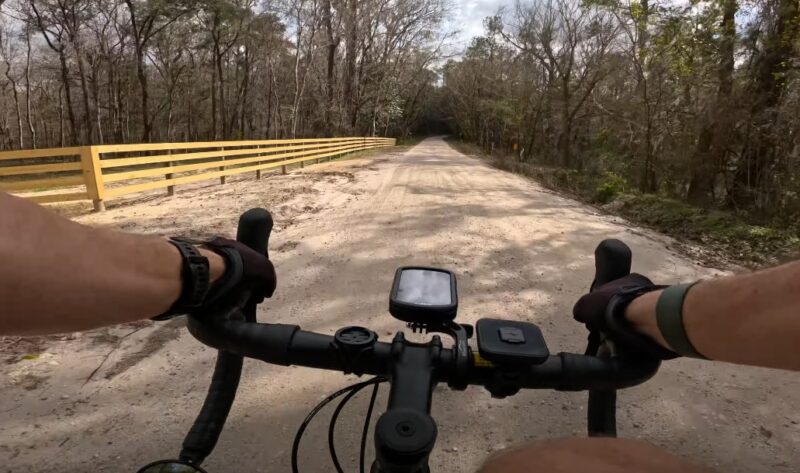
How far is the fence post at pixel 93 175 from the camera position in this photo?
279 inches

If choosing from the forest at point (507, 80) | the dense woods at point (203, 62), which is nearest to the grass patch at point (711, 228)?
the forest at point (507, 80)

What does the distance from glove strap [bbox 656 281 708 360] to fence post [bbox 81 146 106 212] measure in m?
8.24

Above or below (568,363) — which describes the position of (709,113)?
above

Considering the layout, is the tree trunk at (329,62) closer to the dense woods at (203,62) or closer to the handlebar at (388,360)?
the dense woods at (203,62)

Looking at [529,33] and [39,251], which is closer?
[39,251]

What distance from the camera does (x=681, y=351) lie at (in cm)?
86

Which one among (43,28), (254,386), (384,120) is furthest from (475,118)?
(254,386)

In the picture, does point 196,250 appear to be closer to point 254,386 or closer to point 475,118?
point 254,386

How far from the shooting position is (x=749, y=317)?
726 mm

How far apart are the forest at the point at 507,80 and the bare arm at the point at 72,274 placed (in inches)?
395

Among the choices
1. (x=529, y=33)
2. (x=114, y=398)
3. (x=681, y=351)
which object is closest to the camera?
(x=681, y=351)

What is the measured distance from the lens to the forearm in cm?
67

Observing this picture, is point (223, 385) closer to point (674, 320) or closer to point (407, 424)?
point (407, 424)

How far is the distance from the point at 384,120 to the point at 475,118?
1421 cm
